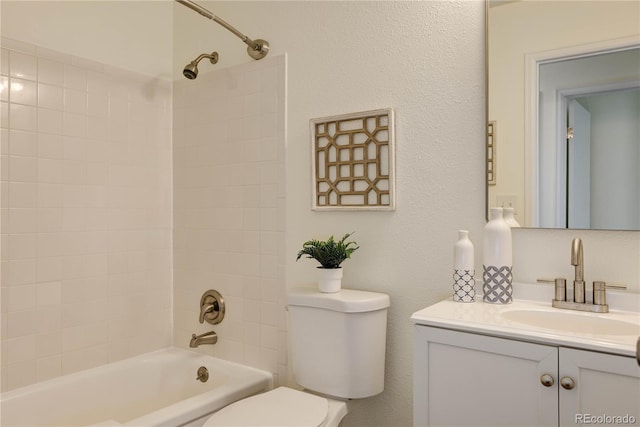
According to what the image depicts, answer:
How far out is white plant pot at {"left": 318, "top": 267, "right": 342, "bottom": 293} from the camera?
5.72 ft

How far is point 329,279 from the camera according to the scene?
5.73 ft

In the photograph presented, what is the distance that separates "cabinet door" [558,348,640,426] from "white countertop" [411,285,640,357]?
0.02m

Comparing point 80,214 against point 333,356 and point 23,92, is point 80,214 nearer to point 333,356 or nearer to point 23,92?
point 23,92

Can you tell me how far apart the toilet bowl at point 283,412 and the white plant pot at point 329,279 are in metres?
0.38

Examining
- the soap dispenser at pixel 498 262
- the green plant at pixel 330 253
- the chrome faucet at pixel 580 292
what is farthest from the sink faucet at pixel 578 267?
the green plant at pixel 330 253

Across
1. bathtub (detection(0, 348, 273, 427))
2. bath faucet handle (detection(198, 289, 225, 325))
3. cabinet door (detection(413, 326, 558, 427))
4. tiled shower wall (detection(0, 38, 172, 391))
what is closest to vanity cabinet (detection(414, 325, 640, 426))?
cabinet door (detection(413, 326, 558, 427))

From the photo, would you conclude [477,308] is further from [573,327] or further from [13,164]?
[13,164]

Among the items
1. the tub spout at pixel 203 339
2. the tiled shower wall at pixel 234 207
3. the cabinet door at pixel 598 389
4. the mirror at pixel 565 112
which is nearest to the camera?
the cabinet door at pixel 598 389

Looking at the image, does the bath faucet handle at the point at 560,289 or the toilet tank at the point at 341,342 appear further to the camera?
the toilet tank at the point at 341,342

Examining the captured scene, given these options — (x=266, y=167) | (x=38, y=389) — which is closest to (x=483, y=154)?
(x=266, y=167)

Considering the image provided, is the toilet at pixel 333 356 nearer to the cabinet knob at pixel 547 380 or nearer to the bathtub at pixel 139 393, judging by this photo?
the bathtub at pixel 139 393

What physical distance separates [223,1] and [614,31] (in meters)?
1.72

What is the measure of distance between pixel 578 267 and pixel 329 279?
81 centimetres

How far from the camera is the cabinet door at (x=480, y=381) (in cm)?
112
